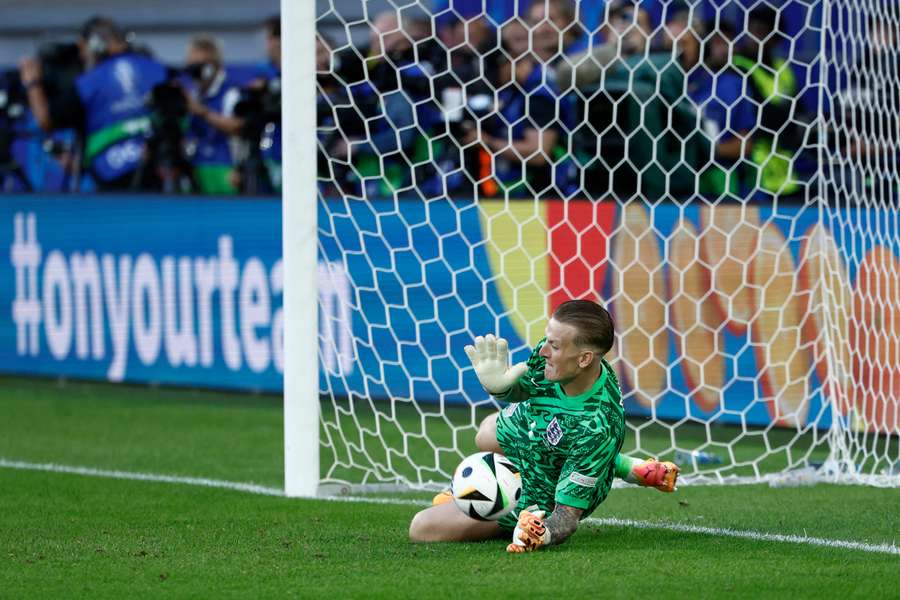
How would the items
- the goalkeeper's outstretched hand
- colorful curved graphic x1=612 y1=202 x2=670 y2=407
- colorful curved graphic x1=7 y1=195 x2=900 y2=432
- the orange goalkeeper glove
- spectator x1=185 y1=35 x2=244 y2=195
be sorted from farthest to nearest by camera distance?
1. spectator x1=185 y1=35 x2=244 y2=195
2. colorful curved graphic x1=612 y1=202 x2=670 y2=407
3. colorful curved graphic x1=7 y1=195 x2=900 y2=432
4. the goalkeeper's outstretched hand
5. the orange goalkeeper glove

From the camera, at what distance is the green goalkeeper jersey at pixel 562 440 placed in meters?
5.19

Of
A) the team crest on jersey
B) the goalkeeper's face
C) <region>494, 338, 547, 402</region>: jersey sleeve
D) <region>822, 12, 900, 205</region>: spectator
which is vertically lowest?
the team crest on jersey

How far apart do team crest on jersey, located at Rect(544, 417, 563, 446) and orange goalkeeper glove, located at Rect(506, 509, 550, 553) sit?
0.25 m

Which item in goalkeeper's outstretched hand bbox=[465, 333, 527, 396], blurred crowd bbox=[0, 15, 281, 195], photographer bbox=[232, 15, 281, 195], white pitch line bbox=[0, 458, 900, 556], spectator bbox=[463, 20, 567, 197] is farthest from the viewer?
blurred crowd bbox=[0, 15, 281, 195]

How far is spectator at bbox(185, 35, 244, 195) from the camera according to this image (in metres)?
11.9

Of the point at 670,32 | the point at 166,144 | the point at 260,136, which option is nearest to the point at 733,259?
the point at 670,32

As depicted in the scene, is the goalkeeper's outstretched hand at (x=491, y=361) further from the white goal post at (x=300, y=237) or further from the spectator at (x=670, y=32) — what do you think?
the spectator at (x=670, y=32)

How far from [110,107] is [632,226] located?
205 inches

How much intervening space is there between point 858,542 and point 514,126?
442 cm

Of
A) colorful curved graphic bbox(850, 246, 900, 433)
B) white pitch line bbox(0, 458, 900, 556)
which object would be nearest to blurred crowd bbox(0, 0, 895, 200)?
colorful curved graphic bbox(850, 246, 900, 433)

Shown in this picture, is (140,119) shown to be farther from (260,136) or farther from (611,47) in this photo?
(611,47)

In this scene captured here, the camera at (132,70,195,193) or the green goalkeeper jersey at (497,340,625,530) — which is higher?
the camera at (132,70,195,193)

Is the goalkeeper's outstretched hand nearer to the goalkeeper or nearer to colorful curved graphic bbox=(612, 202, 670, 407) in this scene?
the goalkeeper

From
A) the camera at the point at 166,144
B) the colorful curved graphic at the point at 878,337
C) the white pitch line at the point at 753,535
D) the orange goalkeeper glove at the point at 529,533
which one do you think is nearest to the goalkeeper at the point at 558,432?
the orange goalkeeper glove at the point at 529,533
